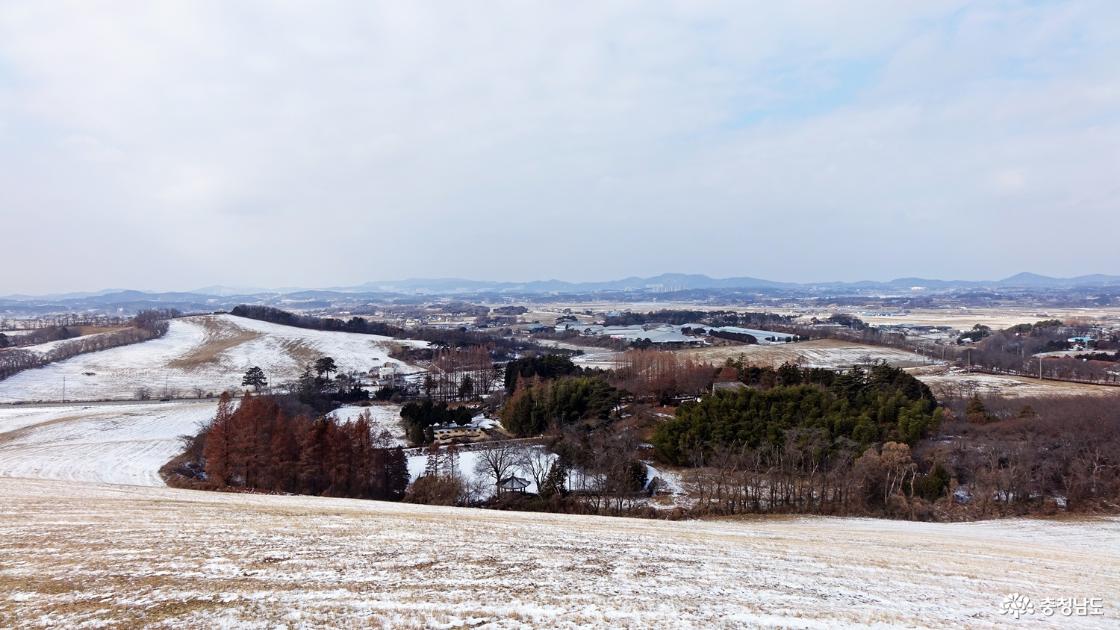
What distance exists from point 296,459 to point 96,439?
25.6 meters

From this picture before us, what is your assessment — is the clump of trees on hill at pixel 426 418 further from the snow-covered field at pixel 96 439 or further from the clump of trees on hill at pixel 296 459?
the snow-covered field at pixel 96 439

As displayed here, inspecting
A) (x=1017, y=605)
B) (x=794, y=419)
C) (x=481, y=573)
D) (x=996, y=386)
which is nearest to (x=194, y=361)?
(x=794, y=419)

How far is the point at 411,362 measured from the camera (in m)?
89.4

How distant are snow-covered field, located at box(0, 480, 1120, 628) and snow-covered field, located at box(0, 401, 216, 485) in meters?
17.7

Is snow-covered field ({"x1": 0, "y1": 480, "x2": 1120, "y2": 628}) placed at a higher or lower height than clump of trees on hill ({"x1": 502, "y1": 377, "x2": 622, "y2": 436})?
higher

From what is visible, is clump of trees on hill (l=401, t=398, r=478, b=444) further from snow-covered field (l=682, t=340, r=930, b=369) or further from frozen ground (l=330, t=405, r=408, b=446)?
snow-covered field (l=682, t=340, r=930, b=369)

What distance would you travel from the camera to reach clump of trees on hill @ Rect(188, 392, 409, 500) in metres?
28.3

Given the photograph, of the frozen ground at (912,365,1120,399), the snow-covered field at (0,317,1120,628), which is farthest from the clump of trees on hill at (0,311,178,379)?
the frozen ground at (912,365,1120,399)

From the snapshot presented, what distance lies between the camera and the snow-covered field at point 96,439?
31.8 meters

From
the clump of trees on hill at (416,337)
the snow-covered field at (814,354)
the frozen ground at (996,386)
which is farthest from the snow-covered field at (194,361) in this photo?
the frozen ground at (996,386)

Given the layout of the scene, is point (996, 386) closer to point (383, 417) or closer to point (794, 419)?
point (794, 419)

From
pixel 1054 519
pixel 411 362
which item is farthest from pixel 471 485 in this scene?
pixel 411 362

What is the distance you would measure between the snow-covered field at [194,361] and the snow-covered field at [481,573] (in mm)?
61484

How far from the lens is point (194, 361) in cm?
8219
